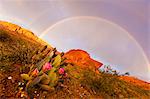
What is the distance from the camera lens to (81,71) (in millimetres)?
5562

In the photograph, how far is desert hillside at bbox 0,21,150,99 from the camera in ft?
14.0

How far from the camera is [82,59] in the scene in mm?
6355

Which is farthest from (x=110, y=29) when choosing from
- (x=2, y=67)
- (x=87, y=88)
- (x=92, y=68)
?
(x=2, y=67)

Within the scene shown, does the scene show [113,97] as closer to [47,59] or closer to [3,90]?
[47,59]

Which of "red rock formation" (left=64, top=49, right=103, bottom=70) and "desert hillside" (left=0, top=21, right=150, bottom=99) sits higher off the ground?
"red rock formation" (left=64, top=49, right=103, bottom=70)

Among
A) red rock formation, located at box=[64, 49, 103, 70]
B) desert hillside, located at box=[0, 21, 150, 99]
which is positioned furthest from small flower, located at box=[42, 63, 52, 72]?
red rock formation, located at box=[64, 49, 103, 70]

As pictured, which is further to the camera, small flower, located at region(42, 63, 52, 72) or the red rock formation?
the red rock formation

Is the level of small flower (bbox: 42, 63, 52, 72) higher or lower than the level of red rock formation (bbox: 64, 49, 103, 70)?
lower

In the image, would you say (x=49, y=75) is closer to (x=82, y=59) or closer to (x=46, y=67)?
(x=46, y=67)

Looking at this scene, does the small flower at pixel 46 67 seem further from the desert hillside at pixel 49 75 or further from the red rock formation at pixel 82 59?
the red rock formation at pixel 82 59

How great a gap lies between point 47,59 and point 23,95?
0.74 meters

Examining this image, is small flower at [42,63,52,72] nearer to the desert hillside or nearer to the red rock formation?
the desert hillside

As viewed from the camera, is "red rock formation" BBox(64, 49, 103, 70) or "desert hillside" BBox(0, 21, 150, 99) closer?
"desert hillside" BBox(0, 21, 150, 99)

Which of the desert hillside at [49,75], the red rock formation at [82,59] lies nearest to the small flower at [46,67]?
the desert hillside at [49,75]
